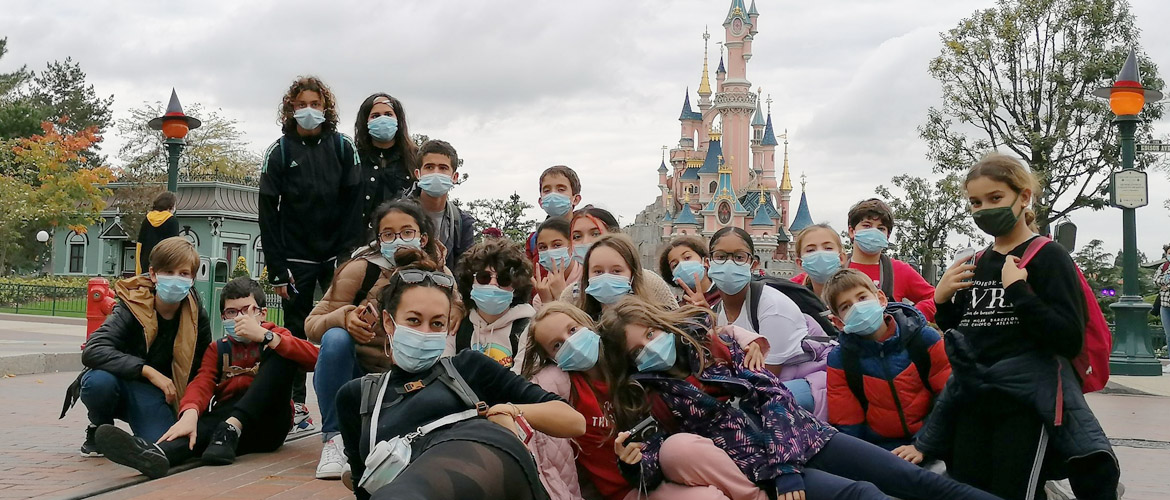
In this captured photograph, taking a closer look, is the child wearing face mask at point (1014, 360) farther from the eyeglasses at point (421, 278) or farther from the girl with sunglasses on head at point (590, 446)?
the eyeglasses at point (421, 278)

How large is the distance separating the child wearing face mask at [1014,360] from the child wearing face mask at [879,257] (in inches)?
55.6

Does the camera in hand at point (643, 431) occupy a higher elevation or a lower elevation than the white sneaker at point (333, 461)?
higher

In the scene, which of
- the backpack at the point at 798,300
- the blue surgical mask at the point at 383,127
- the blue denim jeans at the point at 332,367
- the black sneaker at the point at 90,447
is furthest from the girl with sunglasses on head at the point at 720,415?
the black sneaker at the point at 90,447

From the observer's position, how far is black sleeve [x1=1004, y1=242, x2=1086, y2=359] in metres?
3.59

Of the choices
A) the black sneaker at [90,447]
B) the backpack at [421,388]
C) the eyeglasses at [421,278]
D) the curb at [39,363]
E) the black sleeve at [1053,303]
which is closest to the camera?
the backpack at [421,388]

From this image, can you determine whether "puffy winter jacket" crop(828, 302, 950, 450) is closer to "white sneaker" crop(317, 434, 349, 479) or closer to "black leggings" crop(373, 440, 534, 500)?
"black leggings" crop(373, 440, 534, 500)

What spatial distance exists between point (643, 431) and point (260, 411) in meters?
2.43

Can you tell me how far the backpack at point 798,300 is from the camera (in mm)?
4852

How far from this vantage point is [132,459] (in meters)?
4.48

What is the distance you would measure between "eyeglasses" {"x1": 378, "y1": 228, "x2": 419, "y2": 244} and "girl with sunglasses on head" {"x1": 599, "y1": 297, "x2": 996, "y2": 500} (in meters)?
1.37

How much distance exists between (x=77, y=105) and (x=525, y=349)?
219 ft

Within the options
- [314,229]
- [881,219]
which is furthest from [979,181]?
[314,229]

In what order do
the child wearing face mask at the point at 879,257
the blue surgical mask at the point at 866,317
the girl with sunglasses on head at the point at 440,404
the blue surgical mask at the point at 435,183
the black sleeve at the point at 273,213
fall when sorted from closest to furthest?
the girl with sunglasses on head at the point at 440,404
the blue surgical mask at the point at 866,317
the child wearing face mask at the point at 879,257
the blue surgical mask at the point at 435,183
the black sleeve at the point at 273,213

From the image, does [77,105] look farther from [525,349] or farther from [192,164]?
[525,349]
